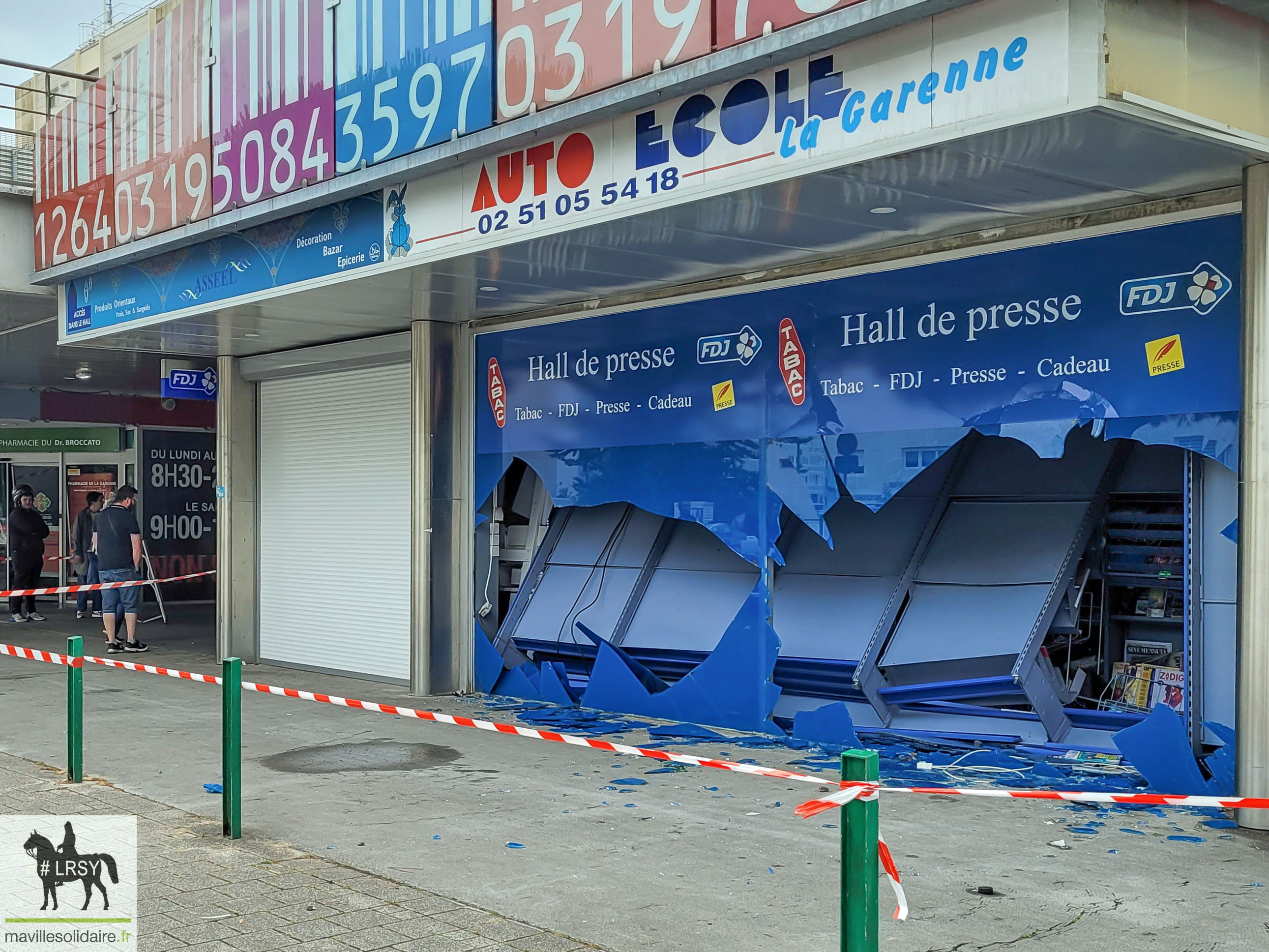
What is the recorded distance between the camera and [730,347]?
9570mm

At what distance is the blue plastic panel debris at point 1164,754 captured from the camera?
281 inches

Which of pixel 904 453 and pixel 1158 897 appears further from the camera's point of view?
pixel 904 453

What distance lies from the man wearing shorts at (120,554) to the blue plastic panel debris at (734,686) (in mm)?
7245

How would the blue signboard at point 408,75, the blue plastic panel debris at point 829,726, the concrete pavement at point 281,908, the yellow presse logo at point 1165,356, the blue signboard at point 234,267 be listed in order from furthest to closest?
the blue signboard at point 234,267 < the blue plastic panel debris at point 829,726 < the blue signboard at point 408,75 < the yellow presse logo at point 1165,356 < the concrete pavement at point 281,908

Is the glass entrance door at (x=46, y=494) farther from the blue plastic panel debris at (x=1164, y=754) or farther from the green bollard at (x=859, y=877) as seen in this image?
the green bollard at (x=859, y=877)

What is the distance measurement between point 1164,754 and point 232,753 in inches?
196

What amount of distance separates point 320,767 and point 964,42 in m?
5.70

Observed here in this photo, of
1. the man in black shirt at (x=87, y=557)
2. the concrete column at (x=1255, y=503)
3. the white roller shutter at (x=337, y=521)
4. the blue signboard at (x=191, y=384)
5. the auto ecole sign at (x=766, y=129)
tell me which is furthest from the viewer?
the man in black shirt at (x=87, y=557)

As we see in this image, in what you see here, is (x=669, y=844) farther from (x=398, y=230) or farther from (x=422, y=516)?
(x=422, y=516)

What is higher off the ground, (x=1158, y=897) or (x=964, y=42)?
(x=964, y=42)

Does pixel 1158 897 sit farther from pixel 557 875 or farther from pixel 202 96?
pixel 202 96

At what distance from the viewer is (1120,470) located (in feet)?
28.6

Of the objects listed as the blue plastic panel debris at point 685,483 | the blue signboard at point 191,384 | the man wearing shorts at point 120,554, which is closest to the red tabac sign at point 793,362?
the blue plastic panel debris at point 685,483

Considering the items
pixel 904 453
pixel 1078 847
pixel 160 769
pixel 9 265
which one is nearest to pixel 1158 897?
pixel 1078 847
